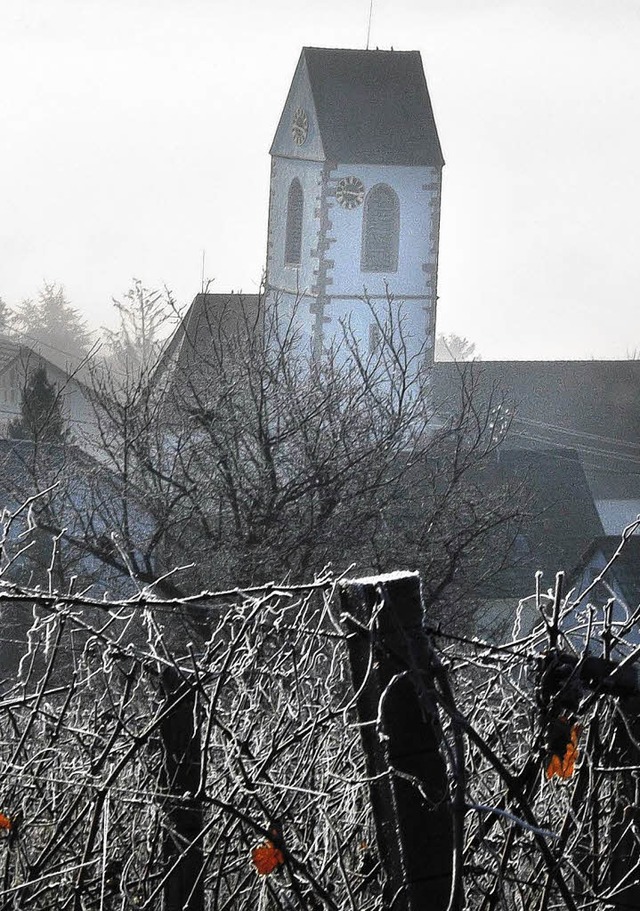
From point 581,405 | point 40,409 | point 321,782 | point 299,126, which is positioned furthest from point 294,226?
point 321,782

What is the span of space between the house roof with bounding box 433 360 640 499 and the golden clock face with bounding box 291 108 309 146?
258 inches

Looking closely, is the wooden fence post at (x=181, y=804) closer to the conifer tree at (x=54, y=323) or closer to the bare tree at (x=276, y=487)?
the bare tree at (x=276, y=487)

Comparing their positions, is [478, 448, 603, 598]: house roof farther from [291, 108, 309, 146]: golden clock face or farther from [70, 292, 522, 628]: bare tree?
[291, 108, 309, 146]: golden clock face

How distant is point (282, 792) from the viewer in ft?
7.61

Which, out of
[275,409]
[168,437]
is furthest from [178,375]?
[275,409]

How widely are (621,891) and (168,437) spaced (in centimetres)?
1323

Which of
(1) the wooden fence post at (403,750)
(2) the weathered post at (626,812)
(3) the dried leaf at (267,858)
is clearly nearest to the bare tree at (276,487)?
(2) the weathered post at (626,812)

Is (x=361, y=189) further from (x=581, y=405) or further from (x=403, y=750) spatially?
(x=403, y=750)

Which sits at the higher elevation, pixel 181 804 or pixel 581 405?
pixel 181 804

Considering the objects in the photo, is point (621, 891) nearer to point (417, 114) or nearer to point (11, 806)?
point (11, 806)

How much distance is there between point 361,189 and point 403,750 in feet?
95.6

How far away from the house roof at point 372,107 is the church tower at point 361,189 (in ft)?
0.07

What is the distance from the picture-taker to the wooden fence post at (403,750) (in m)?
1.89

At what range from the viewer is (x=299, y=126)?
99.3 feet
